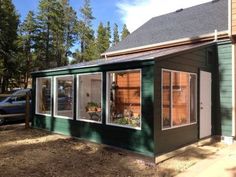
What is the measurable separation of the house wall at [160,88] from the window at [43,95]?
5271 mm

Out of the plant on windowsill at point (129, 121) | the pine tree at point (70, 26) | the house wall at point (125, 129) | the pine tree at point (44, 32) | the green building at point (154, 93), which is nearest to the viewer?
the house wall at point (125, 129)

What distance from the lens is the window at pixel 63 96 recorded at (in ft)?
32.7

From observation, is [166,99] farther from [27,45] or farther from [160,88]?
[27,45]

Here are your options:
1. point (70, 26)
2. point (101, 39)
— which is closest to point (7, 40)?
point (70, 26)

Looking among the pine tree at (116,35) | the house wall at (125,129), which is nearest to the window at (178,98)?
the house wall at (125,129)

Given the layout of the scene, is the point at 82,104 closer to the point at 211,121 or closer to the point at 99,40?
the point at 211,121

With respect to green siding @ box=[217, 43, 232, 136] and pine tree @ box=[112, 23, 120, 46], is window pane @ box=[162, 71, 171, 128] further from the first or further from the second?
pine tree @ box=[112, 23, 120, 46]

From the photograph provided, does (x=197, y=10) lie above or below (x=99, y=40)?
below

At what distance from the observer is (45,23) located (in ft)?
106

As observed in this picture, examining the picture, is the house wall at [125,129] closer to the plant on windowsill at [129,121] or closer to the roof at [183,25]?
the plant on windowsill at [129,121]

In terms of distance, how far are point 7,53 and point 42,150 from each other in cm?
2379

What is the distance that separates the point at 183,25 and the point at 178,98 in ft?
18.4

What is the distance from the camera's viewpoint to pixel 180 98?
7.85m

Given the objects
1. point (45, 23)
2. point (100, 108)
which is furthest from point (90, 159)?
point (45, 23)
